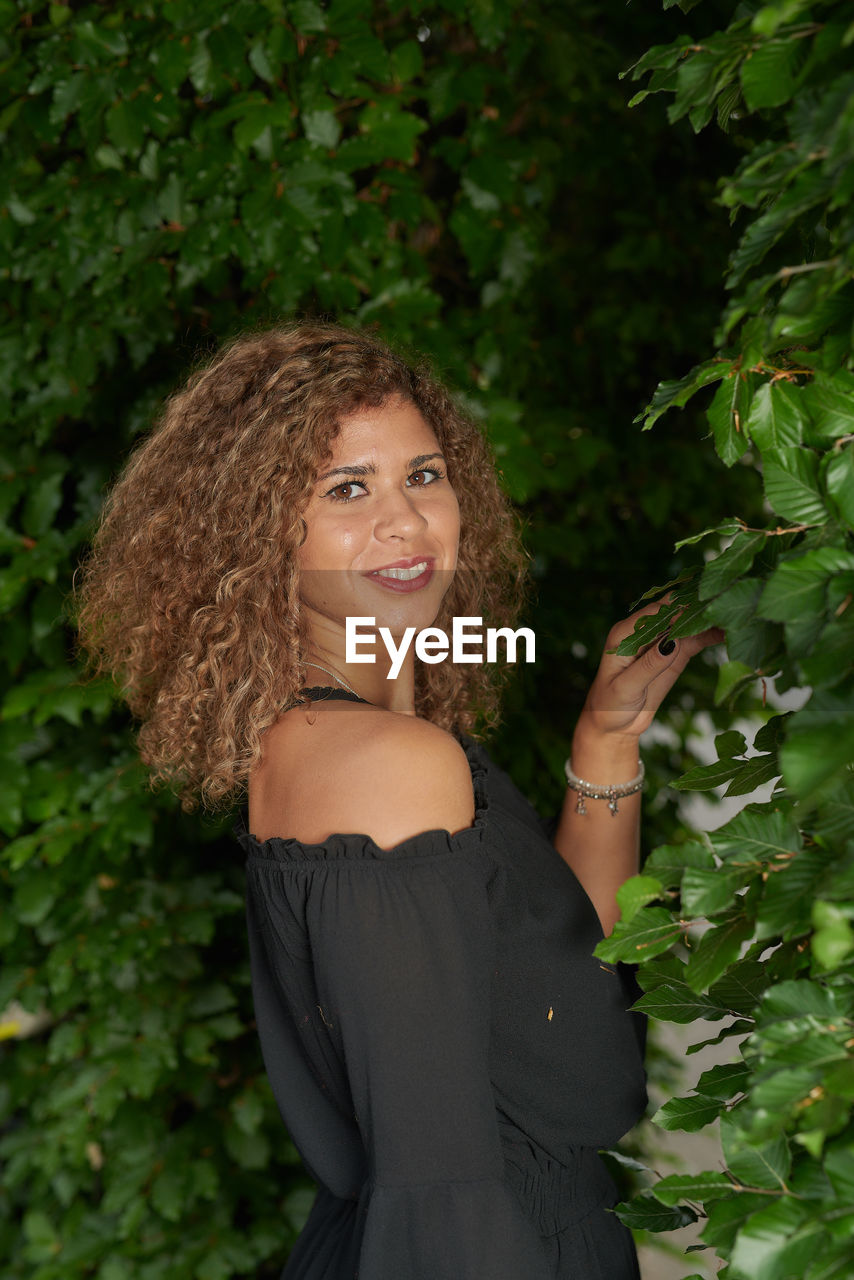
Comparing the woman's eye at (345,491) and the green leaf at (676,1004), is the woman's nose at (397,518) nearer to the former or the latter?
the woman's eye at (345,491)

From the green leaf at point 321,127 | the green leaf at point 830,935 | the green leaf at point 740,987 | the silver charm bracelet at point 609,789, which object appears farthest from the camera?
the green leaf at point 321,127

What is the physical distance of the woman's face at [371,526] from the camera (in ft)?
3.32

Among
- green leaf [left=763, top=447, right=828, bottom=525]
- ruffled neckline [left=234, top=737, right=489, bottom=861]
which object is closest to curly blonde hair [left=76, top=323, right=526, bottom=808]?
ruffled neckline [left=234, top=737, right=489, bottom=861]

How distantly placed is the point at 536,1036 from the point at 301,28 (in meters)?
1.26

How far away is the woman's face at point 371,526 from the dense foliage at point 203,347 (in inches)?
19.8

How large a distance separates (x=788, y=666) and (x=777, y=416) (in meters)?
0.14

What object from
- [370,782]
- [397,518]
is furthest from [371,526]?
[370,782]

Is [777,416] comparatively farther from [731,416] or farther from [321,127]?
[321,127]

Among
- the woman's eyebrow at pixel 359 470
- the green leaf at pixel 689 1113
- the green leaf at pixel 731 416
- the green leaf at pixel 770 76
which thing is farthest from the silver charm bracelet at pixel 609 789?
the green leaf at pixel 770 76

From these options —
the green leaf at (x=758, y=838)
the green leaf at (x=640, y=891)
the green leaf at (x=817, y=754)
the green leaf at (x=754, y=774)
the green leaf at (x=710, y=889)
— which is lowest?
the green leaf at (x=640, y=891)

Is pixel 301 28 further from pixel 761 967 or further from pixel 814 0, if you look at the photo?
pixel 761 967

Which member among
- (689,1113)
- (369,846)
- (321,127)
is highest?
(321,127)

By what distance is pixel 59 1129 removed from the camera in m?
1.63

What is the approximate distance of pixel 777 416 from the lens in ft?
1.95
